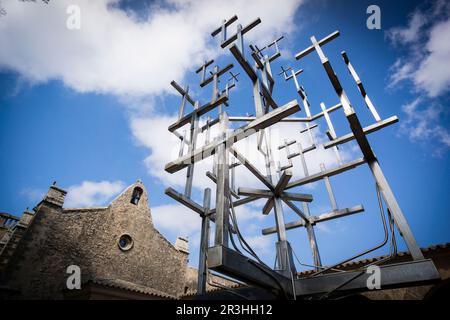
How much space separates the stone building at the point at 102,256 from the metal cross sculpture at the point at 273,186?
351 centimetres

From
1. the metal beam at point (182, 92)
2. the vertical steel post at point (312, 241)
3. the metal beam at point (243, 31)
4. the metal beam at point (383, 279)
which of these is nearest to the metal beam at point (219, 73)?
the metal beam at point (182, 92)

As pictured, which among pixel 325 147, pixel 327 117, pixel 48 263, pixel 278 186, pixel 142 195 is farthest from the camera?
pixel 142 195

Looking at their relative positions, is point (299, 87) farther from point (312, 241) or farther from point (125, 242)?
point (125, 242)

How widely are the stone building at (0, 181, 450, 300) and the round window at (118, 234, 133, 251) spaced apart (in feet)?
0.18

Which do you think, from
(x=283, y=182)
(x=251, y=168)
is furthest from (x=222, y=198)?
(x=283, y=182)

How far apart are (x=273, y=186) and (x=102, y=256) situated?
11329 mm

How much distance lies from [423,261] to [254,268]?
174 centimetres

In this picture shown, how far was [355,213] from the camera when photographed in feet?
15.6

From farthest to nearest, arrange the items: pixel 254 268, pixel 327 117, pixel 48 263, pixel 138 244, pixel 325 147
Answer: pixel 138 244, pixel 48 263, pixel 327 117, pixel 325 147, pixel 254 268

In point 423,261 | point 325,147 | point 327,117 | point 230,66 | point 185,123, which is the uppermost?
point 230,66
